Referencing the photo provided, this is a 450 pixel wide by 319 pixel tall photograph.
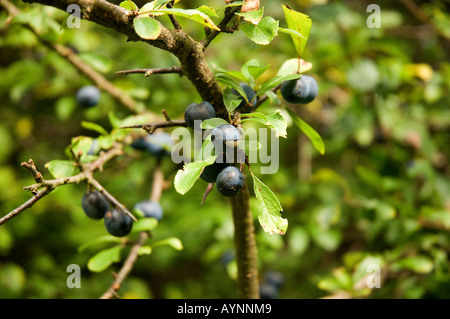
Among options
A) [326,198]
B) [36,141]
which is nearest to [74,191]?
[36,141]

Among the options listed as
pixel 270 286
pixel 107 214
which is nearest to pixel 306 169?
pixel 270 286

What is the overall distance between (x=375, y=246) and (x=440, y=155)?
2.67 ft

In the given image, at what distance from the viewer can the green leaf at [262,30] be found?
0.81 metres

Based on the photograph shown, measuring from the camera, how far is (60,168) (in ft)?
3.37

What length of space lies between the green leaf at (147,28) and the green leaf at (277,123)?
0.28 metres

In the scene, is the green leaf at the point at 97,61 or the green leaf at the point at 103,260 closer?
the green leaf at the point at 103,260

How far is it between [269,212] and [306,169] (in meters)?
1.53

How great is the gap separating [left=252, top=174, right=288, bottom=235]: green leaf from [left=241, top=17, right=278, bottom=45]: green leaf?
0.95 ft

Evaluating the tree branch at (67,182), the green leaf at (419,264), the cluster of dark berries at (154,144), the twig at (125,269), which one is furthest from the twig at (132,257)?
the green leaf at (419,264)

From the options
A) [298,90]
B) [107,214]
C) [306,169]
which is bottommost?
[107,214]

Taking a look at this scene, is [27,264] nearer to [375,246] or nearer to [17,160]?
[17,160]

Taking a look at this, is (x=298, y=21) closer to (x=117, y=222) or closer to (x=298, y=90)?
(x=298, y=90)

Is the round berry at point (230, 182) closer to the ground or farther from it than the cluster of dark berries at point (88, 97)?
closer to the ground

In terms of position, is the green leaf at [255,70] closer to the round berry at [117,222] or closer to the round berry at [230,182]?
the round berry at [230,182]
